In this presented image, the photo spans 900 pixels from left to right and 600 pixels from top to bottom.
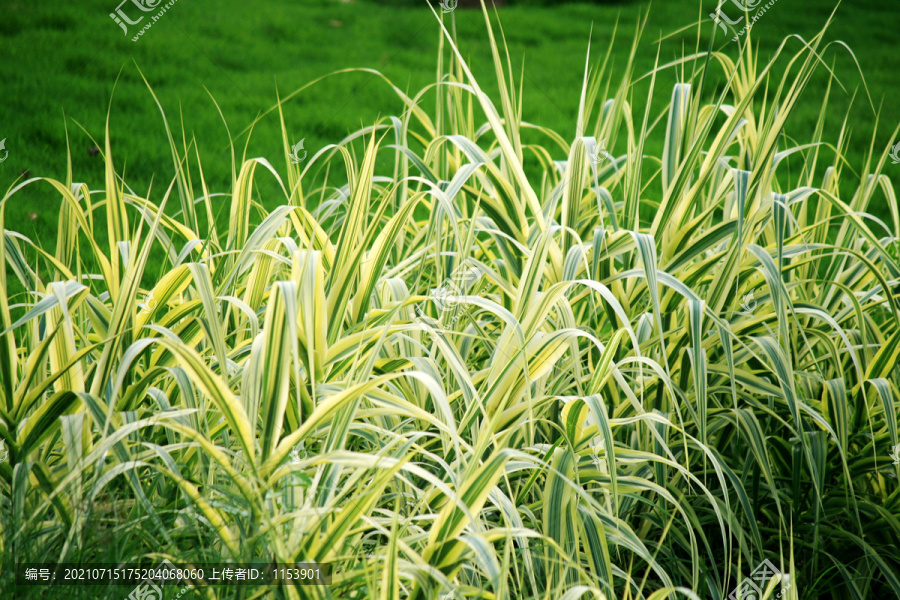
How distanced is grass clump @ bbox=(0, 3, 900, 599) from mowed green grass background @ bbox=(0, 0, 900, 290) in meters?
0.65

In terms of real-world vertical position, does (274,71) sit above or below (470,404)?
→ above

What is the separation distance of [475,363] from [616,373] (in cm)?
50

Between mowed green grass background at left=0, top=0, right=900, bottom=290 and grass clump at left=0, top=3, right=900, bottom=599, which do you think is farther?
mowed green grass background at left=0, top=0, right=900, bottom=290

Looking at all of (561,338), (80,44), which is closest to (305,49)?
(80,44)

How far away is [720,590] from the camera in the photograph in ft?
4.29

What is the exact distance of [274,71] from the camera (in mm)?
4094

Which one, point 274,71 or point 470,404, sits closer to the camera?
point 470,404

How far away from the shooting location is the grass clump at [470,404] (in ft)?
3.13

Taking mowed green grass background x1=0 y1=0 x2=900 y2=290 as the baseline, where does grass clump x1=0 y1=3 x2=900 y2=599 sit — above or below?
below

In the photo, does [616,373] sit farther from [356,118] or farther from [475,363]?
[356,118]

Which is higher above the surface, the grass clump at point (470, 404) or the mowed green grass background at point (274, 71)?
the mowed green grass background at point (274, 71)

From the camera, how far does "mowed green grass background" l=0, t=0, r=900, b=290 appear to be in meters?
2.79

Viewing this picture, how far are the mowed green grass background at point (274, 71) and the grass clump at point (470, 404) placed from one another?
2.14 feet

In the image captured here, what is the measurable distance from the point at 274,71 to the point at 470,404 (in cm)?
352
